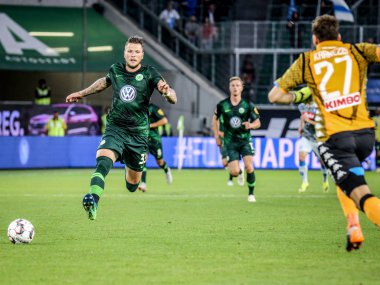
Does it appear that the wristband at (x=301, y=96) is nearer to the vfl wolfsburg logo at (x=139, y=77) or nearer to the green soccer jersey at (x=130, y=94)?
the green soccer jersey at (x=130, y=94)

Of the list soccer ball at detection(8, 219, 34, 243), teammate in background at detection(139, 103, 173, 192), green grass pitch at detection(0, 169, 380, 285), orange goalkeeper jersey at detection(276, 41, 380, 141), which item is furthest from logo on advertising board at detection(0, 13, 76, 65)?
orange goalkeeper jersey at detection(276, 41, 380, 141)

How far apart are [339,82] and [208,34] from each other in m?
28.7

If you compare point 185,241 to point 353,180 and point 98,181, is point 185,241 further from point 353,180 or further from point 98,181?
point 353,180

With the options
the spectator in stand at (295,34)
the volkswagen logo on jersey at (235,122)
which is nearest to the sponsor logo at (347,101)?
the volkswagen logo on jersey at (235,122)

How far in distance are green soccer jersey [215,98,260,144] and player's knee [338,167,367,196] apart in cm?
965

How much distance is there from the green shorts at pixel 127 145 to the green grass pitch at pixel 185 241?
891 mm

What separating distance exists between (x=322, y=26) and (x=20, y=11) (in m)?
30.1

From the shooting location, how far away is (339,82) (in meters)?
8.62

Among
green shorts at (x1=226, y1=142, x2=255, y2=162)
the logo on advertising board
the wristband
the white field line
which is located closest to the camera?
the wristband

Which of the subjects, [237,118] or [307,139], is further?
[307,139]

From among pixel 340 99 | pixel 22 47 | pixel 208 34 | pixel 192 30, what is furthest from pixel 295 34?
pixel 340 99

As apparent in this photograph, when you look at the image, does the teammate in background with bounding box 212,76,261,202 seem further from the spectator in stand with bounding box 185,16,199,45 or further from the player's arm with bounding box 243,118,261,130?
the spectator in stand with bounding box 185,16,199,45

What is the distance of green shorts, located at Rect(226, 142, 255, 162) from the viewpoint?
1805cm

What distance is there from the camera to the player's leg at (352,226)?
8.83 m
